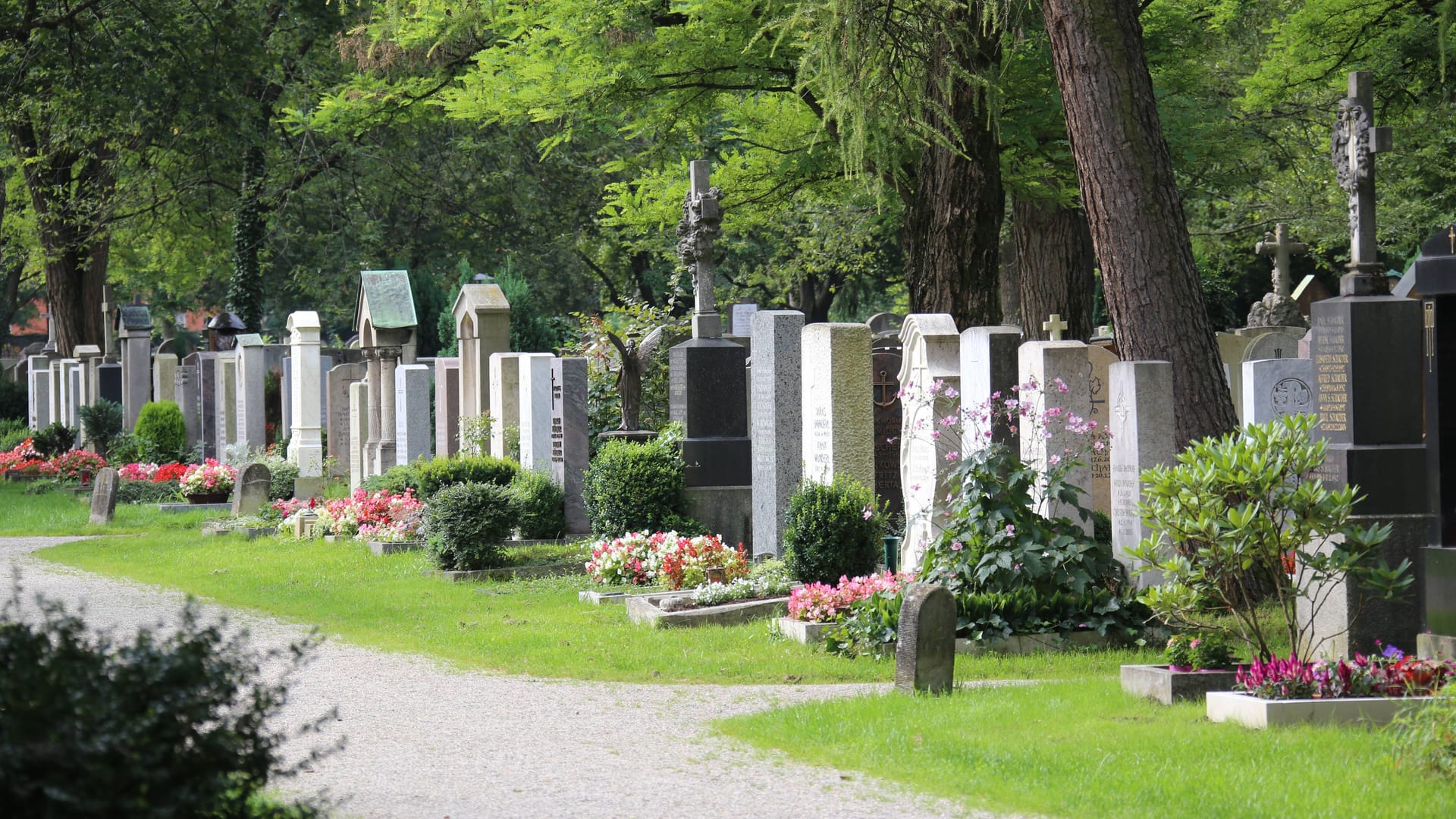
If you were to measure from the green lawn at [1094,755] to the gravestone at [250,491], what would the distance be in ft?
47.0

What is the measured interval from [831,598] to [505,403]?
8.57 meters

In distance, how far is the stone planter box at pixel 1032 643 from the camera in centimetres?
984

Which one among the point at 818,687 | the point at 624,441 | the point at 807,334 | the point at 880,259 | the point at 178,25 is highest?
the point at 178,25

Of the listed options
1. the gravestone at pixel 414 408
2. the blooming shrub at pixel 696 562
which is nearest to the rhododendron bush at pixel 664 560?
the blooming shrub at pixel 696 562

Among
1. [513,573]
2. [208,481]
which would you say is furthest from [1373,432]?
[208,481]

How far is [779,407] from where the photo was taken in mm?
13562

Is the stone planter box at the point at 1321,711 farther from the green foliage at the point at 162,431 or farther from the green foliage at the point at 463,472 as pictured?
the green foliage at the point at 162,431

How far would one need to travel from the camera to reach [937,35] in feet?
45.6

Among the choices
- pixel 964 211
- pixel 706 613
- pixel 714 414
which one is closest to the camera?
pixel 706 613

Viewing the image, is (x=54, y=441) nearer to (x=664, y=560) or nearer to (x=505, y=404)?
(x=505, y=404)

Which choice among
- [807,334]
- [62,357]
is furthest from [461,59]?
[62,357]

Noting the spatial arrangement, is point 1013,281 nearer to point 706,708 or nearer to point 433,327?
point 433,327

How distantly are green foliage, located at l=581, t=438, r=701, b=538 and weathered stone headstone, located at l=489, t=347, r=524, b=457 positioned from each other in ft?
11.2

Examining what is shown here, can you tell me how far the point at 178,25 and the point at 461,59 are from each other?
5616 mm
